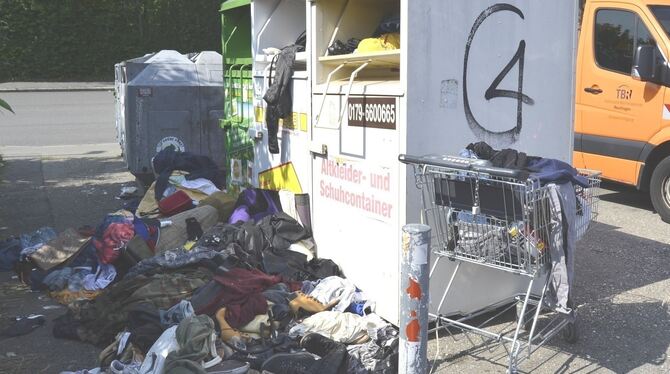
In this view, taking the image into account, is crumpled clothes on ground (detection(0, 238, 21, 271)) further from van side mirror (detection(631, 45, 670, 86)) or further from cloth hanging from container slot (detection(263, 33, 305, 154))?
van side mirror (detection(631, 45, 670, 86))

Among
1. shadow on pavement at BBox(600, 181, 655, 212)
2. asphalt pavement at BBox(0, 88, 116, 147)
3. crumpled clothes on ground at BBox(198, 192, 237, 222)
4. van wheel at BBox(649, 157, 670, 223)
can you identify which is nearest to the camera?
crumpled clothes on ground at BBox(198, 192, 237, 222)

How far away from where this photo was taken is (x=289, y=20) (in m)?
6.64

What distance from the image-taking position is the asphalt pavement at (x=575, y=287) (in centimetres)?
420

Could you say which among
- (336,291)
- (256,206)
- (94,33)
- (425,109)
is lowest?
(336,291)

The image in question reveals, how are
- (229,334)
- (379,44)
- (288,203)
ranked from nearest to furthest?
1. (229,334)
2. (379,44)
3. (288,203)

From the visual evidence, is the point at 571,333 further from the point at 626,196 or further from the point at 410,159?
the point at 626,196

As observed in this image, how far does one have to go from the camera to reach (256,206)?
6.06 m

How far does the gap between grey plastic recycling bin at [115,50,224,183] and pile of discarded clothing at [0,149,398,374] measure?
2195 millimetres

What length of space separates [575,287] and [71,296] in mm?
3949

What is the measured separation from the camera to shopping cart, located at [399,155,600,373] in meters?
3.72

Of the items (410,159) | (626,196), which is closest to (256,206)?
(410,159)

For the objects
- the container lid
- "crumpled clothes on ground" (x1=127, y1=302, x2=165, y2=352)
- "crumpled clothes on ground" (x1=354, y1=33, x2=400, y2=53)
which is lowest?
"crumpled clothes on ground" (x1=127, y1=302, x2=165, y2=352)

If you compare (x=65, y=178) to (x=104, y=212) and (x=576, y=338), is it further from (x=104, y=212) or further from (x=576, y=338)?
(x=576, y=338)

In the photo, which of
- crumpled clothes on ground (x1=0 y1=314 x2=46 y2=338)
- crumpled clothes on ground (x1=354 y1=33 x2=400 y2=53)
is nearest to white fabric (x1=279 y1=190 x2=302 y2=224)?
crumpled clothes on ground (x1=354 y1=33 x2=400 y2=53)
